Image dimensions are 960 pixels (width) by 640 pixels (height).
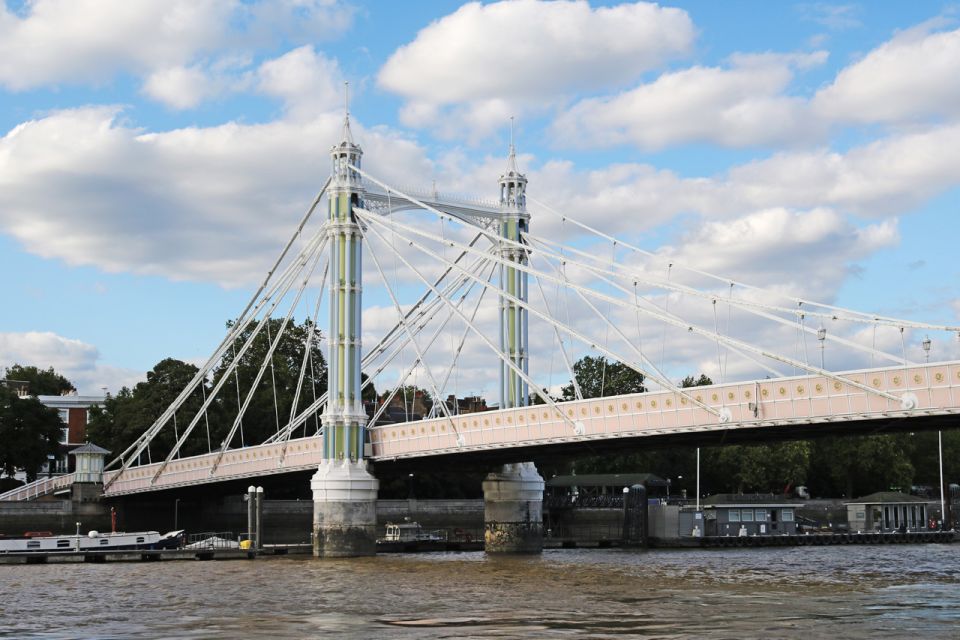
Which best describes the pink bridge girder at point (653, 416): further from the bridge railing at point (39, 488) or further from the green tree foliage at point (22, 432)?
the green tree foliage at point (22, 432)

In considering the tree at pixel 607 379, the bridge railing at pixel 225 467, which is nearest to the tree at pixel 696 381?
the tree at pixel 607 379

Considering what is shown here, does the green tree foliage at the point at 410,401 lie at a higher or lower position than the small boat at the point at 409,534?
higher

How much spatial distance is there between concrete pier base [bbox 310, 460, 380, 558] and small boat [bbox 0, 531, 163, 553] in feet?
33.7

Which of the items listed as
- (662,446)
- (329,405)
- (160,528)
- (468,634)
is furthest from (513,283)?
(468,634)

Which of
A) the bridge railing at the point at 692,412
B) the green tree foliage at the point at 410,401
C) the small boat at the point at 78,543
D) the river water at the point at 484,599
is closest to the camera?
the river water at the point at 484,599

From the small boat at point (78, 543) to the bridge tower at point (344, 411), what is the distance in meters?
10.0

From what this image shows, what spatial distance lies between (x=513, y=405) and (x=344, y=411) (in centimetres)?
980

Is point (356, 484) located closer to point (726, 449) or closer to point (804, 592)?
point (804, 592)

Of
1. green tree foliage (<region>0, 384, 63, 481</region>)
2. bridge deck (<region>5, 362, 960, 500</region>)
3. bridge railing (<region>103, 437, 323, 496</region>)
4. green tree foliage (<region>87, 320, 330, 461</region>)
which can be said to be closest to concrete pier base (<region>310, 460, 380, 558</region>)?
bridge deck (<region>5, 362, 960, 500</region>)

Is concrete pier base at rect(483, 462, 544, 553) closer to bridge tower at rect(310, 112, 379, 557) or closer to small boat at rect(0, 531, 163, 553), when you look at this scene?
bridge tower at rect(310, 112, 379, 557)

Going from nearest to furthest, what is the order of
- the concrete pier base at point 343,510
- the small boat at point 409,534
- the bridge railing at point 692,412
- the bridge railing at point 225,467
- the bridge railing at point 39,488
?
the bridge railing at point 692,412, the concrete pier base at point 343,510, the bridge railing at point 225,467, the small boat at point 409,534, the bridge railing at point 39,488

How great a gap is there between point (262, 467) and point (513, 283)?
17.6m

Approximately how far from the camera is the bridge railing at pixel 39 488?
294 feet

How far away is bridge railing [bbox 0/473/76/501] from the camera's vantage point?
89.8 m
